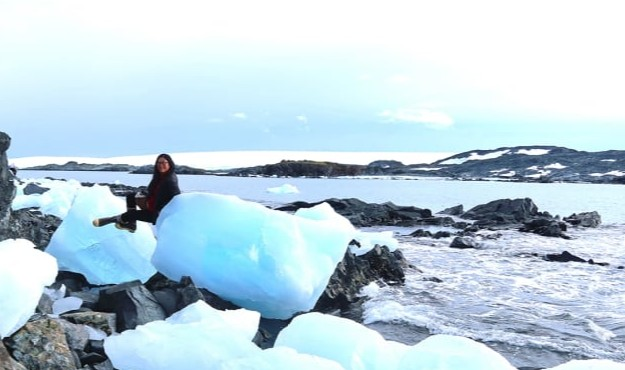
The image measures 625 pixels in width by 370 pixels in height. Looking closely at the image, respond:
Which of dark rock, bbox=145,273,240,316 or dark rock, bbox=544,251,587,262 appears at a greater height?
dark rock, bbox=145,273,240,316

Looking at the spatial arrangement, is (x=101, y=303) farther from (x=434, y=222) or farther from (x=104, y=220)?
(x=434, y=222)

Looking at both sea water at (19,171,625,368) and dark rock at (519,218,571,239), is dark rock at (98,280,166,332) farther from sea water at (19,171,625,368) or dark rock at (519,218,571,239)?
dark rock at (519,218,571,239)

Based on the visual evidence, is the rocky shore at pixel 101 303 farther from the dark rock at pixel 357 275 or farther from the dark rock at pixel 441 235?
the dark rock at pixel 441 235

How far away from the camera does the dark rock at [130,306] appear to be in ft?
21.5

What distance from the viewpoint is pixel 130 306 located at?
21.8 ft

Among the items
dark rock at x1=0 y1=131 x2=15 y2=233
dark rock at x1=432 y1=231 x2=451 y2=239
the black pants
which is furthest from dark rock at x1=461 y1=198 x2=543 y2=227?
dark rock at x1=0 y1=131 x2=15 y2=233

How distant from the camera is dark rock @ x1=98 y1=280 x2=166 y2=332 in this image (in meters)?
6.56

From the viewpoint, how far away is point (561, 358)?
7.85m

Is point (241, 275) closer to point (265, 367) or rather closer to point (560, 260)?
point (265, 367)

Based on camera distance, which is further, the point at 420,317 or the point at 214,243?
the point at 420,317

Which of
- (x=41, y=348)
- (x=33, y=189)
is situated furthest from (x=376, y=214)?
(x=41, y=348)

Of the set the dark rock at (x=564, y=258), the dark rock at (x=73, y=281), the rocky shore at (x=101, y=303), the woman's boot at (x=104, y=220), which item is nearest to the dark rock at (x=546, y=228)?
the dark rock at (x=564, y=258)

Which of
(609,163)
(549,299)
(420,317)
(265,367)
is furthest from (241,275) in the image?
(609,163)

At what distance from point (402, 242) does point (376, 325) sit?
1155 centimetres
